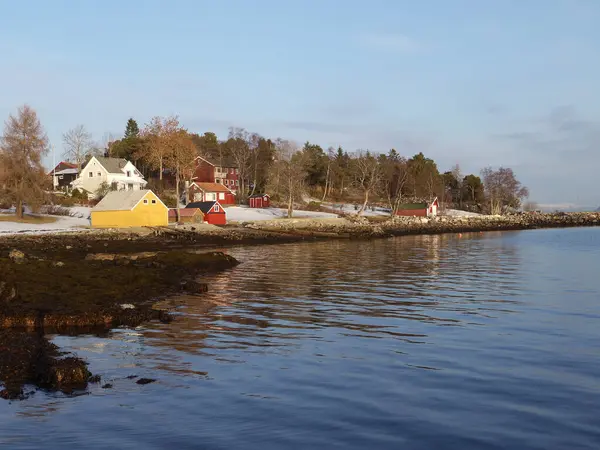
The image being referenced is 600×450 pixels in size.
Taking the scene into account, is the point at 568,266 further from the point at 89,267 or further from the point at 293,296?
the point at 89,267

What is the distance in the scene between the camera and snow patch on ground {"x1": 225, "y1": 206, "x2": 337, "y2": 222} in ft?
281

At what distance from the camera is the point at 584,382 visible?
11.7 meters

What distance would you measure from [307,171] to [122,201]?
61.4 m

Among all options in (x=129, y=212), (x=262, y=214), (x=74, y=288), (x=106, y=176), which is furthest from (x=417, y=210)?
(x=74, y=288)

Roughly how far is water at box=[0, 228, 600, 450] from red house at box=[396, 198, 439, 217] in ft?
278

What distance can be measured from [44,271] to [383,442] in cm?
1894

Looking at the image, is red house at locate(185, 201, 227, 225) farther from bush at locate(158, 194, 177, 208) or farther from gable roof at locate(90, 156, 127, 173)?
gable roof at locate(90, 156, 127, 173)

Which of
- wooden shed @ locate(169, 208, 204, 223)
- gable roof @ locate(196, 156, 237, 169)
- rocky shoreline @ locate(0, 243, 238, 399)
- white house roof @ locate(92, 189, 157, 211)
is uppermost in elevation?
gable roof @ locate(196, 156, 237, 169)

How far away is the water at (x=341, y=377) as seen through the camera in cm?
896

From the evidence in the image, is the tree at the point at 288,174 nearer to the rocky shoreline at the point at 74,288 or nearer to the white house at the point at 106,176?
the white house at the point at 106,176

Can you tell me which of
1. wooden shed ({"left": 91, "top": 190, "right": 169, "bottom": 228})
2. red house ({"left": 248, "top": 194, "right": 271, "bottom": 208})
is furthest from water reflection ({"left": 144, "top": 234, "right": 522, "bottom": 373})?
red house ({"left": 248, "top": 194, "right": 271, "bottom": 208})

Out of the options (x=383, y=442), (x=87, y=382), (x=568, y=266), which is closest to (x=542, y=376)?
(x=383, y=442)

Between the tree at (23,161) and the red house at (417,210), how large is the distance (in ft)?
216

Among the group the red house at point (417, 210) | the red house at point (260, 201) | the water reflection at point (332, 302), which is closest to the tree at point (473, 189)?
the red house at point (417, 210)
